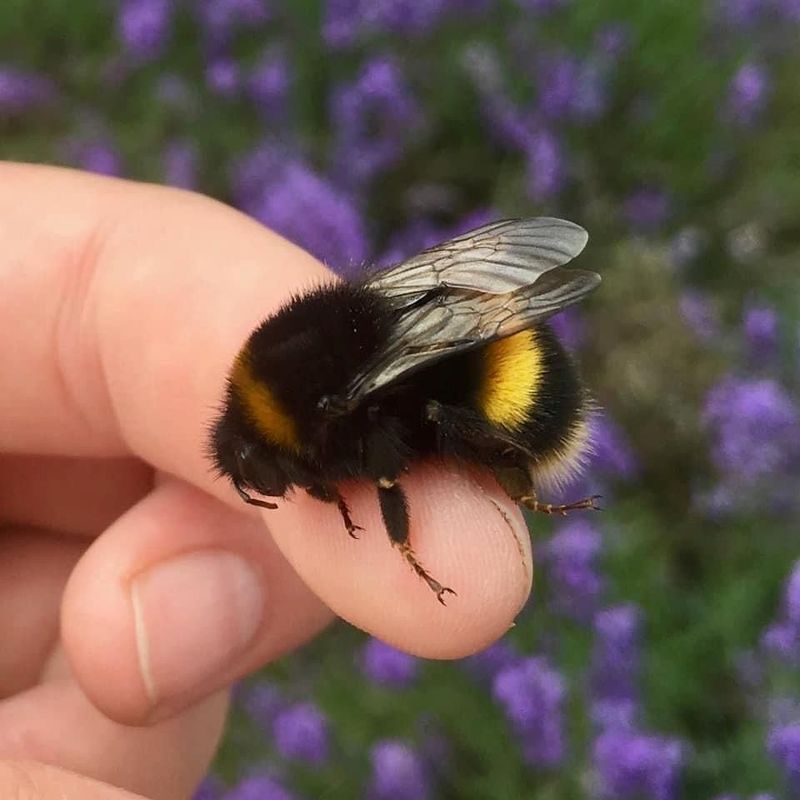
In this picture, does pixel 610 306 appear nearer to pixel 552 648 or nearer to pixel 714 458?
pixel 714 458

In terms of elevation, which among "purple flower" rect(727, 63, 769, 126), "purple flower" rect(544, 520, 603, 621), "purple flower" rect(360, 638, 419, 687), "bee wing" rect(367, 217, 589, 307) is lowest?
"purple flower" rect(360, 638, 419, 687)

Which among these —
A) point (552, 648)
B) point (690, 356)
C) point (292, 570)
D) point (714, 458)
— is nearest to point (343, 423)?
point (292, 570)

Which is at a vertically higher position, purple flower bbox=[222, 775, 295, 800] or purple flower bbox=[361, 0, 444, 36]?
purple flower bbox=[361, 0, 444, 36]

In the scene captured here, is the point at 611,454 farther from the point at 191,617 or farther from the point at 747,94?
the point at 747,94

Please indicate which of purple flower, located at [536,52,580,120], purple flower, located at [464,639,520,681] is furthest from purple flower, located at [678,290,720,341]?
purple flower, located at [464,639,520,681]

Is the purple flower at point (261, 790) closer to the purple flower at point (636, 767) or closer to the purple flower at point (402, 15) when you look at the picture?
the purple flower at point (636, 767)

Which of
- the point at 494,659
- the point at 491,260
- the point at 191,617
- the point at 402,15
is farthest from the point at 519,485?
the point at 402,15

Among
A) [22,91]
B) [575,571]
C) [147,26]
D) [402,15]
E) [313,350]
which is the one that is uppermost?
[313,350]

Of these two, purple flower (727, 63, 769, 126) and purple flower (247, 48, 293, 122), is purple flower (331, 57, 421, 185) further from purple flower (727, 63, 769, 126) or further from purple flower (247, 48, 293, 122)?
purple flower (727, 63, 769, 126)
